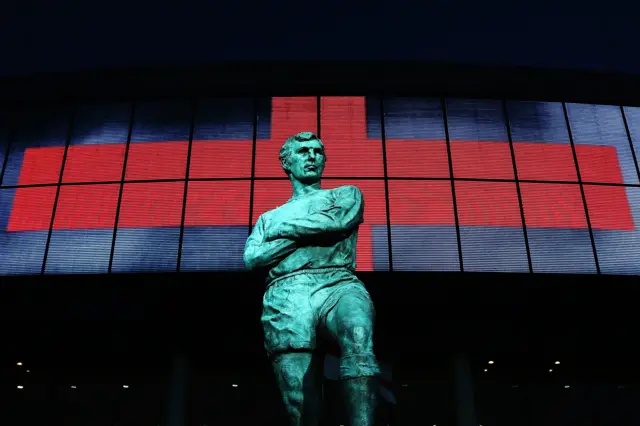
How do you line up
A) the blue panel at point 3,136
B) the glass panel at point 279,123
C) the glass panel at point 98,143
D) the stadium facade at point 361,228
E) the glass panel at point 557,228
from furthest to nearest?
the blue panel at point 3,136 → the glass panel at point 98,143 → the glass panel at point 279,123 → the glass panel at point 557,228 → the stadium facade at point 361,228

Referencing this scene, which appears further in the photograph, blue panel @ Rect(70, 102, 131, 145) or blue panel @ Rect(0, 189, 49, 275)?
blue panel @ Rect(70, 102, 131, 145)

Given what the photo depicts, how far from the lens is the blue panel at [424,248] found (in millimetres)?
17203

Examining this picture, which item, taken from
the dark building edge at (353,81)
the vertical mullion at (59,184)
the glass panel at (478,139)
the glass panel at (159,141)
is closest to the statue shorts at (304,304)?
the glass panel at (478,139)

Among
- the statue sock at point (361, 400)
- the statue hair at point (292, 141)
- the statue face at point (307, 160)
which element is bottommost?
the statue sock at point (361, 400)

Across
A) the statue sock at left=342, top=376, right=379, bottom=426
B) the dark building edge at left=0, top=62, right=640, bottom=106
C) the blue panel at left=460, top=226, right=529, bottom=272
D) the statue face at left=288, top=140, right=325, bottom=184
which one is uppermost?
the dark building edge at left=0, top=62, right=640, bottom=106

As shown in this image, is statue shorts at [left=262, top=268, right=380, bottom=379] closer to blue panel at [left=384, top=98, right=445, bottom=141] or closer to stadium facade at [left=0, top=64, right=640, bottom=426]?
stadium facade at [left=0, top=64, right=640, bottom=426]

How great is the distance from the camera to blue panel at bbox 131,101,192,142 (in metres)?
19.7

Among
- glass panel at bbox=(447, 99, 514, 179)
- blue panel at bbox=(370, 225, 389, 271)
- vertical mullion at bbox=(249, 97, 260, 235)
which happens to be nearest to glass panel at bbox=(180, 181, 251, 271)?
vertical mullion at bbox=(249, 97, 260, 235)

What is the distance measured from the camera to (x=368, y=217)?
58.4ft

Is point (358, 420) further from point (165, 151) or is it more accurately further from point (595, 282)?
point (165, 151)

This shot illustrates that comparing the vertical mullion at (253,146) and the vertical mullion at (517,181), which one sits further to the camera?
the vertical mullion at (253,146)

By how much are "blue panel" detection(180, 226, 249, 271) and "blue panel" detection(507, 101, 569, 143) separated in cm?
947

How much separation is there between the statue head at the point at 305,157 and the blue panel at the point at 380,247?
42.9 feet

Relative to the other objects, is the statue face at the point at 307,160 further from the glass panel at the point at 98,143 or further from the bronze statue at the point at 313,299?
the glass panel at the point at 98,143
